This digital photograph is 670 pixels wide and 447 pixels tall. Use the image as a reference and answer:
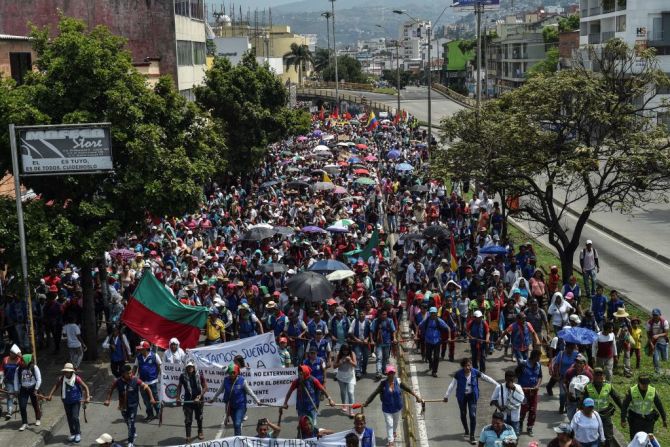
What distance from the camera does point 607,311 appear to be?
19.8 m

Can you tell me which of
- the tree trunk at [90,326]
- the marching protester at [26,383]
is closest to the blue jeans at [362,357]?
the tree trunk at [90,326]

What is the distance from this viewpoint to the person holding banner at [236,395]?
14.4 meters

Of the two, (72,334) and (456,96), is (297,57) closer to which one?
(456,96)

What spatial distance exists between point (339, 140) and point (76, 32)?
4017 cm

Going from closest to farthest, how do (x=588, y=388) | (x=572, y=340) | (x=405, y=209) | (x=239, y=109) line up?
(x=588, y=388) < (x=572, y=340) < (x=405, y=209) < (x=239, y=109)

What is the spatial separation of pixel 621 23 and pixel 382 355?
57.4 metres

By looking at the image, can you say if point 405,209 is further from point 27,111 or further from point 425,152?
point 425,152

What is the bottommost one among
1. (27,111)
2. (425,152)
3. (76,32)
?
(425,152)

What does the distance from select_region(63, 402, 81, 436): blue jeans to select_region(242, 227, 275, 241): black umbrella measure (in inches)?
444

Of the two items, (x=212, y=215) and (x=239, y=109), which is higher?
(x=239, y=109)

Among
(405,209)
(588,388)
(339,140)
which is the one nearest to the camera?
(588,388)

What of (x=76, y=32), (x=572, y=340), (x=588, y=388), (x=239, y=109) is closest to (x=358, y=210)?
(x=239, y=109)

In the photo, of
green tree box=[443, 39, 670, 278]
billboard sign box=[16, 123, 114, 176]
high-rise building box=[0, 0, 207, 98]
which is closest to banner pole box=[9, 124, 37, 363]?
billboard sign box=[16, 123, 114, 176]

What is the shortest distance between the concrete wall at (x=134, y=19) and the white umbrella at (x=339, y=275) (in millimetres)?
27997
